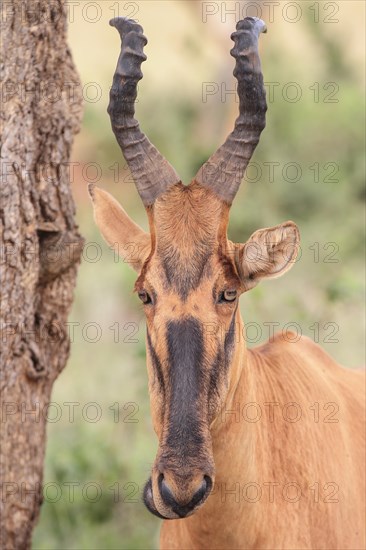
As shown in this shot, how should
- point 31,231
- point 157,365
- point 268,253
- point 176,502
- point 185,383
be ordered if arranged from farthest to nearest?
point 31,231 < point 268,253 < point 157,365 < point 185,383 < point 176,502

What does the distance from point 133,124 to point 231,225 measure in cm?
947

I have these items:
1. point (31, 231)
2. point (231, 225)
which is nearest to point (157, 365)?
point (31, 231)

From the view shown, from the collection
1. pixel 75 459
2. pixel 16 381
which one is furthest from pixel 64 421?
pixel 16 381

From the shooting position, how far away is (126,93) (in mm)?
6426

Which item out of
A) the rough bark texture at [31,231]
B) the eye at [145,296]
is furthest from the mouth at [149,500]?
the rough bark texture at [31,231]

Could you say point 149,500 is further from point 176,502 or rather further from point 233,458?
point 233,458

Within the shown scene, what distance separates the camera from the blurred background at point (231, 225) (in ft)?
34.9

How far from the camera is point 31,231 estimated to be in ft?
25.4

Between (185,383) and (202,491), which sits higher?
(185,383)

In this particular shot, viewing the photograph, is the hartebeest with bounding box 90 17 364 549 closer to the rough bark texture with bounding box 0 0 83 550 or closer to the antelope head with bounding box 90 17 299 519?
the antelope head with bounding box 90 17 299 519

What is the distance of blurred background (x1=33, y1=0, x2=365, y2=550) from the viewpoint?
34.9 ft

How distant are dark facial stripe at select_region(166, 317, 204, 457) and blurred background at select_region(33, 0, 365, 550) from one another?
252 centimetres

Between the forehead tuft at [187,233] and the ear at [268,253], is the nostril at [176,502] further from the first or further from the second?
the ear at [268,253]

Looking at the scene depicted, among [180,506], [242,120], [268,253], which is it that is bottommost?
[180,506]
